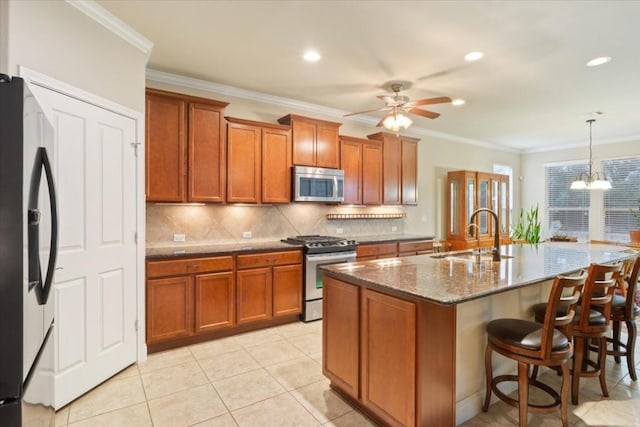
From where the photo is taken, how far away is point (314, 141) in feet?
14.8

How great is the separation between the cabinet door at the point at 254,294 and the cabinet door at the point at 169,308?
1.75 feet

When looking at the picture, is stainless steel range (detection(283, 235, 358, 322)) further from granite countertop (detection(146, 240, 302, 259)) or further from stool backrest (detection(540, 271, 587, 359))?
stool backrest (detection(540, 271, 587, 359))

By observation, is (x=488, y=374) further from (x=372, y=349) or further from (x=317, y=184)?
(x=317, y=184)

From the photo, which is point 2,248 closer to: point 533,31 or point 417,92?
point 533,31

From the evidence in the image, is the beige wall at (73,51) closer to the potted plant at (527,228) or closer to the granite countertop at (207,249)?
the granite countertop at (207,249)

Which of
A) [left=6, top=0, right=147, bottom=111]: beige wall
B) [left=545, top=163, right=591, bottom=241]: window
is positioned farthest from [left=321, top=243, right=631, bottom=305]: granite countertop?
[left=545, top=163, right=591, bottom=241]: window

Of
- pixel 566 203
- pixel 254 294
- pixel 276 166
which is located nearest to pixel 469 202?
pixel 566 203

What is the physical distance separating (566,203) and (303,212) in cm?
652

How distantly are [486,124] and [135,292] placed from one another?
19.5 feet

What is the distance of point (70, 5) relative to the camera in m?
2.34

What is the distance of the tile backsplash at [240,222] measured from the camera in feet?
12.3

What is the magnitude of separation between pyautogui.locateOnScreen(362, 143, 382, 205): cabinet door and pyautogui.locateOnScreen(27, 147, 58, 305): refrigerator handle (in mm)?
4053

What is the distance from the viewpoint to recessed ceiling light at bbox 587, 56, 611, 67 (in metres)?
3.22

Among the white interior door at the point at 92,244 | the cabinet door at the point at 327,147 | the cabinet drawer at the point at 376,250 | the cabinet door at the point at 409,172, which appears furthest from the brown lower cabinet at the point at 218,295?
the cabinet door at the point at 409,172
